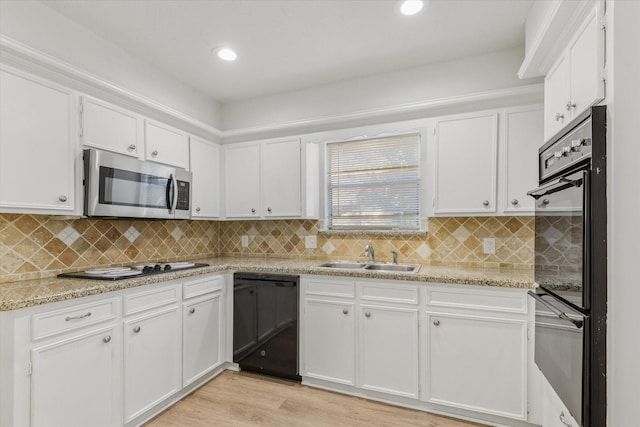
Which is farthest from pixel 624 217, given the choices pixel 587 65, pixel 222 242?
pixel 222 242

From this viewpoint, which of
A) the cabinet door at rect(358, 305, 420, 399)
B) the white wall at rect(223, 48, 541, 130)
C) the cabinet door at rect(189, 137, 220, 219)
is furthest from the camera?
the cabinet door at rect(189, 137, 220, 219)

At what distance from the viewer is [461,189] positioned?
255cm

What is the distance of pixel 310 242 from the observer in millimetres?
3367

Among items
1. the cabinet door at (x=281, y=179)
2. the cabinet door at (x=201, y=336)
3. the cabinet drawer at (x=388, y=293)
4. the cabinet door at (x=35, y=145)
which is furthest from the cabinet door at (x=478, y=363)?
the cabinet door at (x=35, y=145)

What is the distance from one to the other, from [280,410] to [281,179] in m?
1.94

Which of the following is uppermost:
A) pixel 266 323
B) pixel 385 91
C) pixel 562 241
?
pixel 385 91

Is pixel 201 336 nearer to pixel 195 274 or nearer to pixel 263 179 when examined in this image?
pixel 195 274

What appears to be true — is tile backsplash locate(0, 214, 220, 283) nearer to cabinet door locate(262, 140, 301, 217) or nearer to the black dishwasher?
the black dishwasher

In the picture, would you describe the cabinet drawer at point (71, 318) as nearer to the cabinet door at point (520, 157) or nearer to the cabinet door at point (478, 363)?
the cabinet door at point (478, 363)

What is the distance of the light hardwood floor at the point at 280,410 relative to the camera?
217 cm

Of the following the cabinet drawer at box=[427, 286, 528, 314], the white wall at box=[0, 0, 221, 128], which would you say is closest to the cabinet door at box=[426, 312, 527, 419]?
the cabinet drawer at box=[427, 286, 528, 314]

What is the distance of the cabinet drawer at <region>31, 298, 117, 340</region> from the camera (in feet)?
5.28

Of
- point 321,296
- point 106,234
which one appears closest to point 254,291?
point 321,296

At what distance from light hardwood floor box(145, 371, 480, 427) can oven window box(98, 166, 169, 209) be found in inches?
59.0
